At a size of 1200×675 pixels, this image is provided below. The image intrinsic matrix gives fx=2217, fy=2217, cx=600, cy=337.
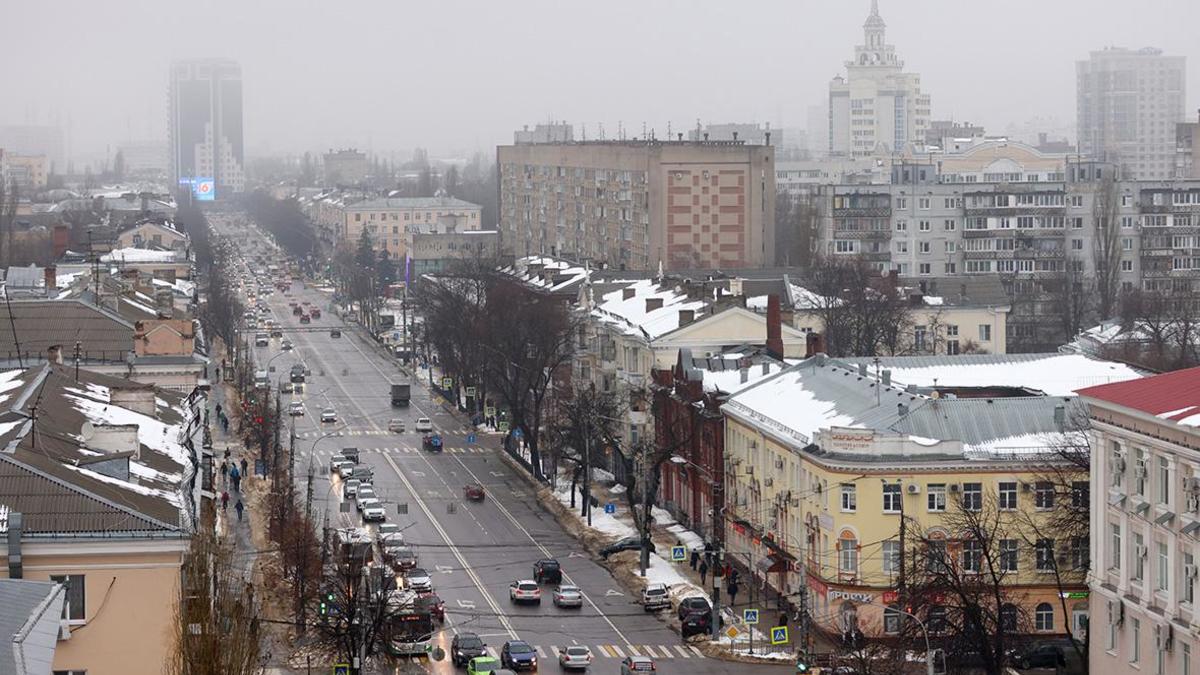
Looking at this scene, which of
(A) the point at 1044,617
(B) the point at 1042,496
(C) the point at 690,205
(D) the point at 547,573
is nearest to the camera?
(A) the point at 1044,617

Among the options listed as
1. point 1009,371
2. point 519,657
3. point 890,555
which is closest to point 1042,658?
point 890,555

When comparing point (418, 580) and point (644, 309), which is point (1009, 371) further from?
point (644, 309)

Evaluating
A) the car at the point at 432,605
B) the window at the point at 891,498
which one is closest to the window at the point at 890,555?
the window at the point at 891,498

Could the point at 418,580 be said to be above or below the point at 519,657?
above

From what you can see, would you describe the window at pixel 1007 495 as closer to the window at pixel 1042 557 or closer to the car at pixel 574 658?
the window at pixel 1042 557

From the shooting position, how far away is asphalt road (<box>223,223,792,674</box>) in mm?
48188

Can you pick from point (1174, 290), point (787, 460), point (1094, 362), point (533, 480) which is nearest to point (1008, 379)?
point (1094, 362)

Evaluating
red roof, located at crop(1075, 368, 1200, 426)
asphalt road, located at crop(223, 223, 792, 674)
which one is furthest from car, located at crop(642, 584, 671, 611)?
red roof, located at crop(1075, 368, 1200, 426)

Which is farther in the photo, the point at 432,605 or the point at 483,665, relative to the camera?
the point at 432,605

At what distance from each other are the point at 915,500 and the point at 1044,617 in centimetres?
376

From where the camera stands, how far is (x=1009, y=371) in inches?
2370

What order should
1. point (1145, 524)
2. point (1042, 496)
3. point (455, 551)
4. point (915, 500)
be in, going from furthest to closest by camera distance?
1. point (455, 551)
2. point (1042, 496)
3. point (915, 500)
4. point (1145, 524)

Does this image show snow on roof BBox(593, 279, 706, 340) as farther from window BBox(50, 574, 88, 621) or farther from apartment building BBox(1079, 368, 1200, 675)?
window BBox(50, 574, 88, 621)

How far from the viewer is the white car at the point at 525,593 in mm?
52062
